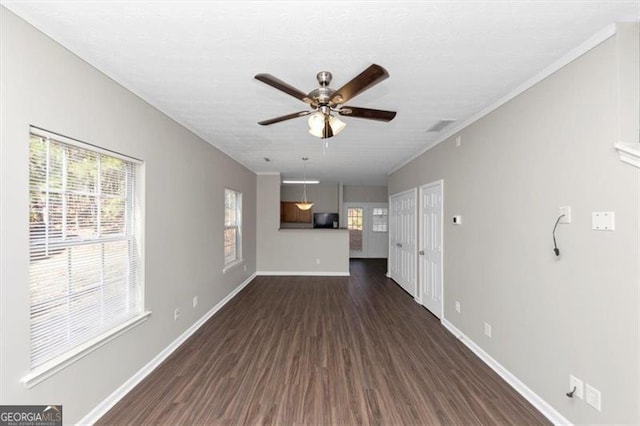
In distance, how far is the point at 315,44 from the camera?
1726mm

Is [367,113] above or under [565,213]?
above

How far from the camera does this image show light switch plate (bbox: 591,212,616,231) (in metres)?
1.57

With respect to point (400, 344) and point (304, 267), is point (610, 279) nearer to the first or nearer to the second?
point (400, 344)

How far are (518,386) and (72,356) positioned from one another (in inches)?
131

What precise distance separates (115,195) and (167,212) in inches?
24.7

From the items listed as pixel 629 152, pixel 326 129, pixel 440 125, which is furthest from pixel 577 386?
pixel 440 125

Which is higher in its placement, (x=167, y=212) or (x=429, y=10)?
(x=429, y=10)

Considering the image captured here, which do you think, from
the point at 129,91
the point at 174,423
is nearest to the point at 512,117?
the point at 129,91

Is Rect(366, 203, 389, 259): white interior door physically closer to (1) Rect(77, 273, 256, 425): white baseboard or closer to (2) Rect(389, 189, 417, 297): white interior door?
(2) Rect(389, 189, 417, 297): white interior door

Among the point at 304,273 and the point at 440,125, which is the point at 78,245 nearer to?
the point at 440,125

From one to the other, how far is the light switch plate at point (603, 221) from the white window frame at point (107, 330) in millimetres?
3338

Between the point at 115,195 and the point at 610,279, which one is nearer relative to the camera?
the point at 610,279

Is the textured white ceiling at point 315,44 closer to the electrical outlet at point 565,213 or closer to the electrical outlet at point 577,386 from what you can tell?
the electrical outlet at point 565,213

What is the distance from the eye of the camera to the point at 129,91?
2.31 m
